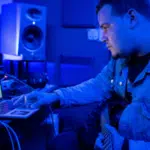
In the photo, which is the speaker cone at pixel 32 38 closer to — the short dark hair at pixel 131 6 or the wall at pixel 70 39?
the wall at pixel 70 39

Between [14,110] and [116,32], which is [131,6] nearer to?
[116,32]

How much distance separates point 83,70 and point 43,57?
53cm

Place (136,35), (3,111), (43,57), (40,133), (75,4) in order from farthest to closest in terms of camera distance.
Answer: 1. (75,4)
2. (43,57)
3. (40,133)
4. (3,111)
5. (136,35)

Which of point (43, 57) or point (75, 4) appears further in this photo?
point (75, 4)

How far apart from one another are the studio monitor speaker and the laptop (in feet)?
3.64

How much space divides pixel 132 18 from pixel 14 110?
1.98ft

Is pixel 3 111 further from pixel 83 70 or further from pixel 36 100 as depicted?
pixel 83 70

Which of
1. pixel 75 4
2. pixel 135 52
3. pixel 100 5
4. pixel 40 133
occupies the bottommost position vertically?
pixel 40 133

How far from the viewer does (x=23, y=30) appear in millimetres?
2645

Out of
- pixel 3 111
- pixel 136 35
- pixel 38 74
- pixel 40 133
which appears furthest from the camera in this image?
pixel 38 74

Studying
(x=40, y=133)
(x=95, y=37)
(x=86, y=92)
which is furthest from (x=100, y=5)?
(x=95, y=37)

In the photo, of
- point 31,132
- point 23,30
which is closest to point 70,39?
point 23,30

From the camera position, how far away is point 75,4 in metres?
3.10

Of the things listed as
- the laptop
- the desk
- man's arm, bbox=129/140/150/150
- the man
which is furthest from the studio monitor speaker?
man's arm, bbox=129/140/150/150
